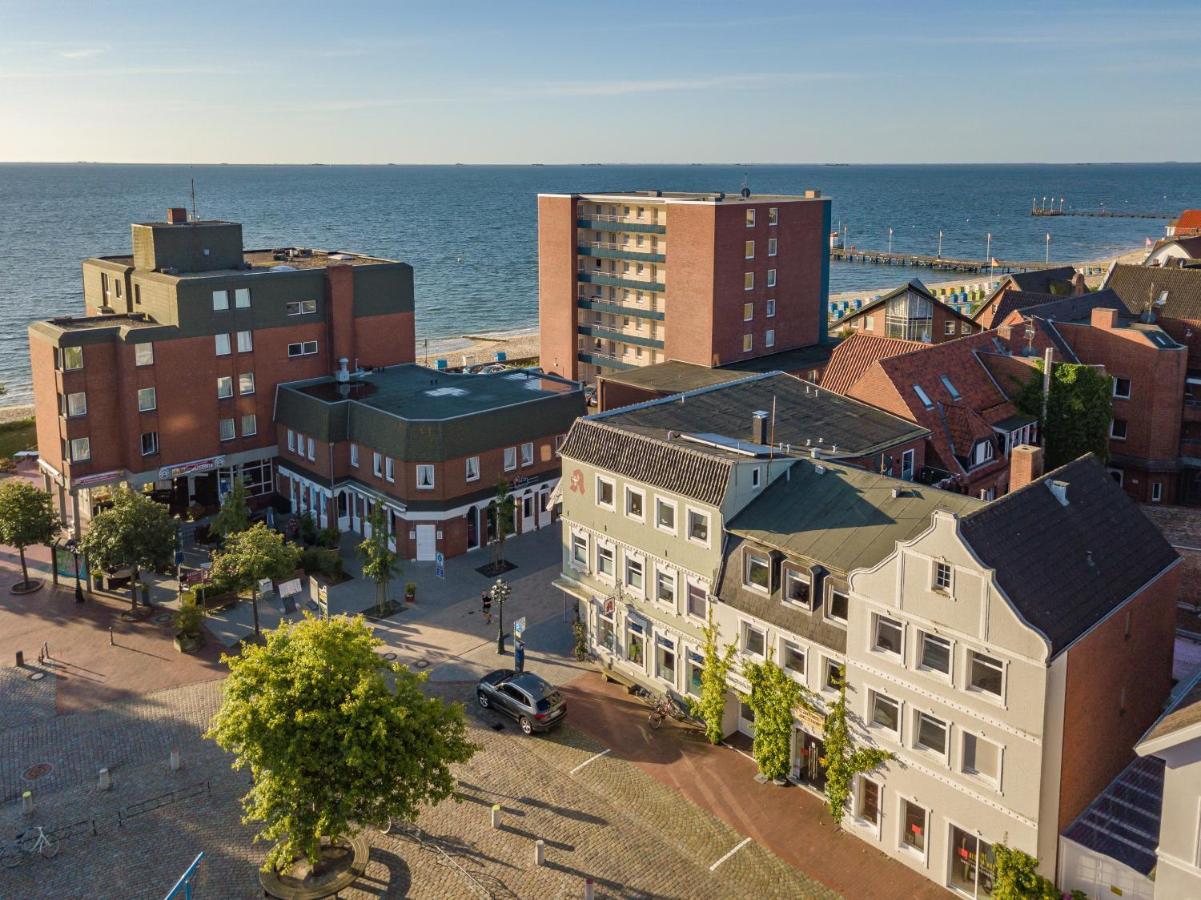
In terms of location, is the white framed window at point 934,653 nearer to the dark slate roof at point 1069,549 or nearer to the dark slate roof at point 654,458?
the dark slate roof at point 1069,549

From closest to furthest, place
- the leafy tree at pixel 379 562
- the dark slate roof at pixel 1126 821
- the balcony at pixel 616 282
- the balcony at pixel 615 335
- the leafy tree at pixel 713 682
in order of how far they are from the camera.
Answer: the dark slate roof at pixel 1126 821
the leafy tree at pixel 713 682
the leafy tree at pixel 379 562
the balcony at pixel 616 282
the balcony at pixel 615 335

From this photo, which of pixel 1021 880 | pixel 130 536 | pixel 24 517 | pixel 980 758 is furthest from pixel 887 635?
pixel 24 517

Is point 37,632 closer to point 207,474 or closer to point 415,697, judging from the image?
point 207,474

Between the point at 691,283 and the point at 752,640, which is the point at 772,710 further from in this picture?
the point at 691,283

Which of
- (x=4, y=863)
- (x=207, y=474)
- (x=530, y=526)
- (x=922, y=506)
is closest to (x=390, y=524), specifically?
(x=530, y=526)

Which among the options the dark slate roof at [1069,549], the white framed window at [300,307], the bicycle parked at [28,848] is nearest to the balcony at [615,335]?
the white framed window at [300,307]

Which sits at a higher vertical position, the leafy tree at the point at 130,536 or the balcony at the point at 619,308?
the balcony at the point at 619,308

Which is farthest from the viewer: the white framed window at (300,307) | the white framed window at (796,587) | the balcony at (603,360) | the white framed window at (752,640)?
the balcony at (603,360)
